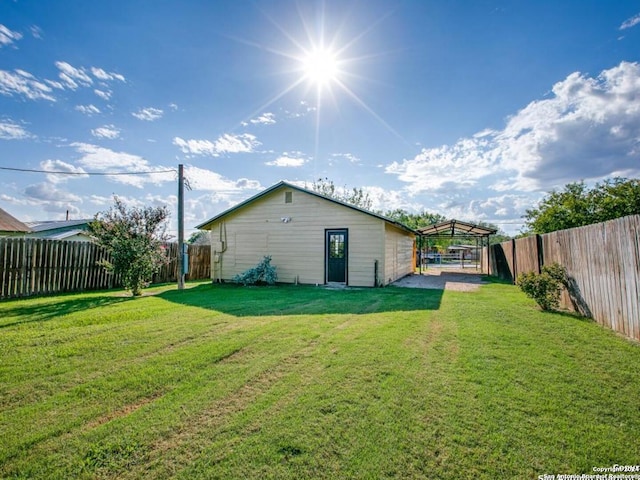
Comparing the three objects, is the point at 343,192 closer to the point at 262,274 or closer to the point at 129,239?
the point at 262,274

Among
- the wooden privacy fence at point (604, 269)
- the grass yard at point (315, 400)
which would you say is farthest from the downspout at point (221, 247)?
the wooden privacy fence at point (604, 269)

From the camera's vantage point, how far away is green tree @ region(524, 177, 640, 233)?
1431 cm

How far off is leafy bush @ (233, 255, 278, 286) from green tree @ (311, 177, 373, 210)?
2403 cm

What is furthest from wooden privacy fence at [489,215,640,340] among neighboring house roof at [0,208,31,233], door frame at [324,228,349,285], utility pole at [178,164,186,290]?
neighboring house roof at [0,208,31,233]

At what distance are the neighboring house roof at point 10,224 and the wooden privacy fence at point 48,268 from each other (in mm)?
7876

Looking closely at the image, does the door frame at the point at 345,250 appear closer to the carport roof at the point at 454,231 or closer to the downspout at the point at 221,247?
the downspout at the point at 221,247

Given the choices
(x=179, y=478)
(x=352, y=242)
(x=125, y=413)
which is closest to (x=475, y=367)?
(x=179, y=478)

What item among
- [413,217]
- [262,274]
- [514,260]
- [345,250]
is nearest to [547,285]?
[345,250]

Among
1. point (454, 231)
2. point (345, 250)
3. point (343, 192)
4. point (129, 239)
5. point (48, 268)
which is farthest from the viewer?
point (343, 192)

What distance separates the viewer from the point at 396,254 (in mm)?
13875

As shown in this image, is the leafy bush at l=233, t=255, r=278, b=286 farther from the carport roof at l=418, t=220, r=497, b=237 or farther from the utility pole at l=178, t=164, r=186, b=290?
the carport roof at l=418, t=220, r=497, b=237

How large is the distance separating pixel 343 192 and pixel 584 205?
2414 cm

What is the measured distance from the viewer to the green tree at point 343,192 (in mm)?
35688

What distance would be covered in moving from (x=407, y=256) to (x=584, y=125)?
1003cm
